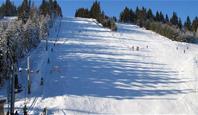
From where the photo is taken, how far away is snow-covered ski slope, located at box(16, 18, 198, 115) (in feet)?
153

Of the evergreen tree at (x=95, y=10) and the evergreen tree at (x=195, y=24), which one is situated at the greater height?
the evergreen tree at (x=95, y=10)

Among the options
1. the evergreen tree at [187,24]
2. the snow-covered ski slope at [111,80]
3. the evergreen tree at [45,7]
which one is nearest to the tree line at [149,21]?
the evergreen tree at [187,24]

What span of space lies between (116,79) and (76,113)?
618 inches

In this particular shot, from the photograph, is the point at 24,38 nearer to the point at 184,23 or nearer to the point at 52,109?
the point at 52,109

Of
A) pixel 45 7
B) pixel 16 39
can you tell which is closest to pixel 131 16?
pixel 45 7

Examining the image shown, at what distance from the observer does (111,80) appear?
58.2 metres

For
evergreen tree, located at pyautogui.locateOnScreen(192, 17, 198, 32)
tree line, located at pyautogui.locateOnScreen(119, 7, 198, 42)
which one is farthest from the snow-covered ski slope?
evergreen tree, located at pyautogui.locateOnScreen(192, 17, 198, 32)

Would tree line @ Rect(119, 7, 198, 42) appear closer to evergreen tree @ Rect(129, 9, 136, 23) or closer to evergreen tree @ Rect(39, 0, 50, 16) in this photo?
evergreen tree @ Rect(129, 9, 136, 23)

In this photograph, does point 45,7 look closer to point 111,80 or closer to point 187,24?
point 187,24

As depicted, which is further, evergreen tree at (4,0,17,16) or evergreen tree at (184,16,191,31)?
evergreen tree at (184,16,191,31)

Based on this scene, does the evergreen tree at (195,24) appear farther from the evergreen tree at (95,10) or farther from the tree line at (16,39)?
the tree line at (16,39)

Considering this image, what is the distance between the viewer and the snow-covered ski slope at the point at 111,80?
46750 millimetres

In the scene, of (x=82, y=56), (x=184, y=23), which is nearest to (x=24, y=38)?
(x=82, y=56)

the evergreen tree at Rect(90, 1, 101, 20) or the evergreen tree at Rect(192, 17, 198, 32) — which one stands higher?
the evergreen tree at Rect(90, 1, 101, 20)
